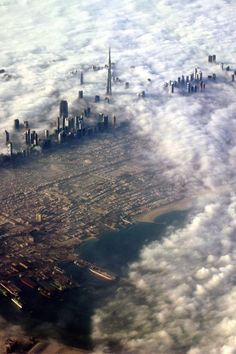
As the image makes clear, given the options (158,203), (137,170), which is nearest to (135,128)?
(137,170)

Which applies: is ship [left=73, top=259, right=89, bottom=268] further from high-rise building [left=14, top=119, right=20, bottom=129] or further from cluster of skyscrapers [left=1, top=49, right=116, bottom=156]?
high-rise building [left=14, top=119, right=20, bottom=129]

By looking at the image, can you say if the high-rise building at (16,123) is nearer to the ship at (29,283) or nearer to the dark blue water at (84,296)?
the dark blue water at (84,296)

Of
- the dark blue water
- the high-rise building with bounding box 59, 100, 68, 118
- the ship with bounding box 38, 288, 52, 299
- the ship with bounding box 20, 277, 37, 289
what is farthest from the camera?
the high-rise building with bounding box 59, 100, 68, 118

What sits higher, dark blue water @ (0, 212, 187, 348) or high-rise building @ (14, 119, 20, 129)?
high-rise building @ (14, 119, 20, 129)

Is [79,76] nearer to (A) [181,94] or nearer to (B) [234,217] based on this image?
(A) [181,94]

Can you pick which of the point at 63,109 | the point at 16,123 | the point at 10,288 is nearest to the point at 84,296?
the point at 10,288

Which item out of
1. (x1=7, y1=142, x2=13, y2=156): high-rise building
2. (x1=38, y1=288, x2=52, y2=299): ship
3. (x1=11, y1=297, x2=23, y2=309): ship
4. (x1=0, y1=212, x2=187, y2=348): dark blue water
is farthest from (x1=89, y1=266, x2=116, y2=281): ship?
(x1=7, y1=142, x2=13, y2=156): high-rise building

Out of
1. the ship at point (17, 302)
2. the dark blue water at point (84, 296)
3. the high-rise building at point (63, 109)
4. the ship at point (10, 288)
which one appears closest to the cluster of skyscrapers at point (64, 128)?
the high-rise building at point (63, 109)
